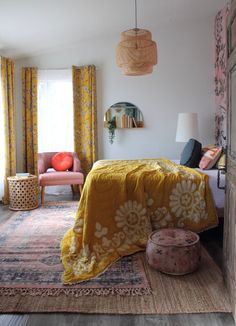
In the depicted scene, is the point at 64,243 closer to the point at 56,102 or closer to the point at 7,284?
the point at 7,284

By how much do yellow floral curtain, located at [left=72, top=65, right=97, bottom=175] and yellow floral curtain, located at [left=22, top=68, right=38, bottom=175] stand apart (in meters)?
0.66

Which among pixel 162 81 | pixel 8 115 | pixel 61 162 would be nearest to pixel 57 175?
pixel 61 162

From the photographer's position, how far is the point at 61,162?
16.5ft

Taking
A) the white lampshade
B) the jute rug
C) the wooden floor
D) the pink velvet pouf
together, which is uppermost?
the white lampshade

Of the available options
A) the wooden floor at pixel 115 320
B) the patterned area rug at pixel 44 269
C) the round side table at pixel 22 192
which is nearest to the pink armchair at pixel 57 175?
the round side table at pixel 22 192

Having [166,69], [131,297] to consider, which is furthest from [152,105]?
[131,297]

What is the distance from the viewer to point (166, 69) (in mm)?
5203

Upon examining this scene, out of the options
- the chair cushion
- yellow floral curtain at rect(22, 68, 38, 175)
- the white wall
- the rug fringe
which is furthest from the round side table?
the rug fringe

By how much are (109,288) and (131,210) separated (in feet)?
2.65

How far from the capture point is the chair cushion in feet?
15.0

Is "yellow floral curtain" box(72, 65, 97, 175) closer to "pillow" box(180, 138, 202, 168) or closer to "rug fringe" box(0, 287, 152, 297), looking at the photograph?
"pillow" box(180, 138, 202, 168)

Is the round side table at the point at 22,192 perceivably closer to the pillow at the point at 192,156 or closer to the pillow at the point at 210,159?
the pillow at the point at 192,156

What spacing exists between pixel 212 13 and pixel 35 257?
14.0 feet

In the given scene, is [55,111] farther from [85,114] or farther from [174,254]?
[174,254]
